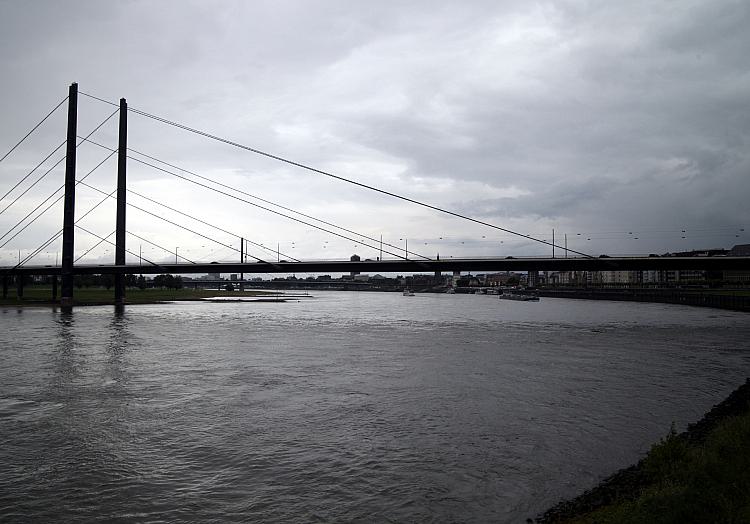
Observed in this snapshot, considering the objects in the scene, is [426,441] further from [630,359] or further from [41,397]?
[630,359]

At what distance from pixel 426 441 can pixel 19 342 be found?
23599 mm

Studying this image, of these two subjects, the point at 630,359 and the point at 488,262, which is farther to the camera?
the point at 488,262

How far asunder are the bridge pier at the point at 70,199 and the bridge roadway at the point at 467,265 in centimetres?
468

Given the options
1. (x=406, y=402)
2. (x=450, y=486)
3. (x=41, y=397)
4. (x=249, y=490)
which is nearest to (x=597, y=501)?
(x=450, y=486)

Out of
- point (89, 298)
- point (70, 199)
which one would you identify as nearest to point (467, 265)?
point (70, 199)

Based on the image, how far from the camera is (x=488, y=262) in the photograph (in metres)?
50.7

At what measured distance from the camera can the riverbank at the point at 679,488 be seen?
5.82 metres

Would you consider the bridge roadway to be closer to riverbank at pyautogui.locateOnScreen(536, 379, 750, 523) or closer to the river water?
the river water

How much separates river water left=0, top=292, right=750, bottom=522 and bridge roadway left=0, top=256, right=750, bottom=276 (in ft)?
77.0

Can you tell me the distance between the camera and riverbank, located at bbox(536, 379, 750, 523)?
5816 mm

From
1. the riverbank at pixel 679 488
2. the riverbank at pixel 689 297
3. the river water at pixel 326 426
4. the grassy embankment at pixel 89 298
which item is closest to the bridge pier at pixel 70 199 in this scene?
the grassy embankment at pixel 89 298

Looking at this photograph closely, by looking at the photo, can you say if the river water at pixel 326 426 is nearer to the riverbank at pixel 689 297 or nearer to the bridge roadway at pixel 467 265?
the bridge roadway at pixel 467 265

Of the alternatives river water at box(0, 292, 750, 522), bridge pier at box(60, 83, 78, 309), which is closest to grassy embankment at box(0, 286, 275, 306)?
bridge pier at box(60, 83, 78, 309)

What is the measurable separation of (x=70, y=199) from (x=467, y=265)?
39085 millimetres
